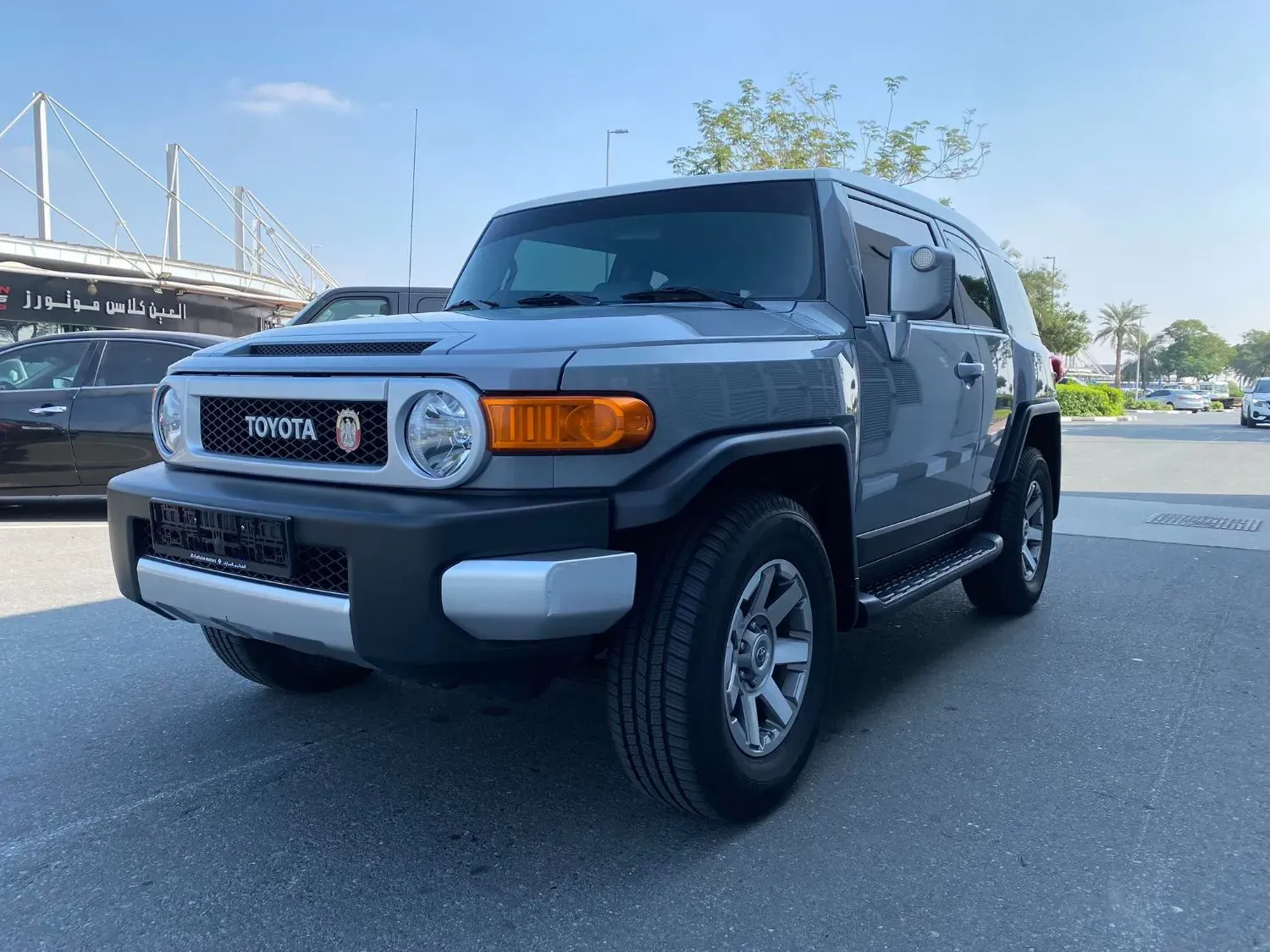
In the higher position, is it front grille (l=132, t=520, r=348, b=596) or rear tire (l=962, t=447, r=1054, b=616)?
front grille (l=132, t=520, r=348, b=596)

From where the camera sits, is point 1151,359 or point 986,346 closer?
point 986,346

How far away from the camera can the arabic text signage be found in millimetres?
23062

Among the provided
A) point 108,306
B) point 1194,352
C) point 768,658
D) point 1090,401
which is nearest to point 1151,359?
point 1194,352

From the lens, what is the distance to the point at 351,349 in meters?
2.58

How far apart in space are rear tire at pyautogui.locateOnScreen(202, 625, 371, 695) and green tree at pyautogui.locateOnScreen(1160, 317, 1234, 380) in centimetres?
13802

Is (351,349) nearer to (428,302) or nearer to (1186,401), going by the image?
(428,302)

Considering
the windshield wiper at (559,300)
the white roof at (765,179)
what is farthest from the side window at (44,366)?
the windshield wiper at (559,300)

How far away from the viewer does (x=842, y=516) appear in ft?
10.2

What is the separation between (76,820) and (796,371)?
2334mm

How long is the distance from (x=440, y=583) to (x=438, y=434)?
0.36 metres

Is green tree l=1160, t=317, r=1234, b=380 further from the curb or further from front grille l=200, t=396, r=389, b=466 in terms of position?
front grille l=200, t=396, r=389, b=466

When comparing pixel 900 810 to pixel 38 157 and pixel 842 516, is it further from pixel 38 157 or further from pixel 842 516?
pixel 38 157

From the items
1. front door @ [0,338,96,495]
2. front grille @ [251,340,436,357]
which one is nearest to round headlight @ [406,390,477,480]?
front grille @ [251,340,436,357]

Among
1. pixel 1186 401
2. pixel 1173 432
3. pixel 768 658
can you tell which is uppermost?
pixel 1186 401
